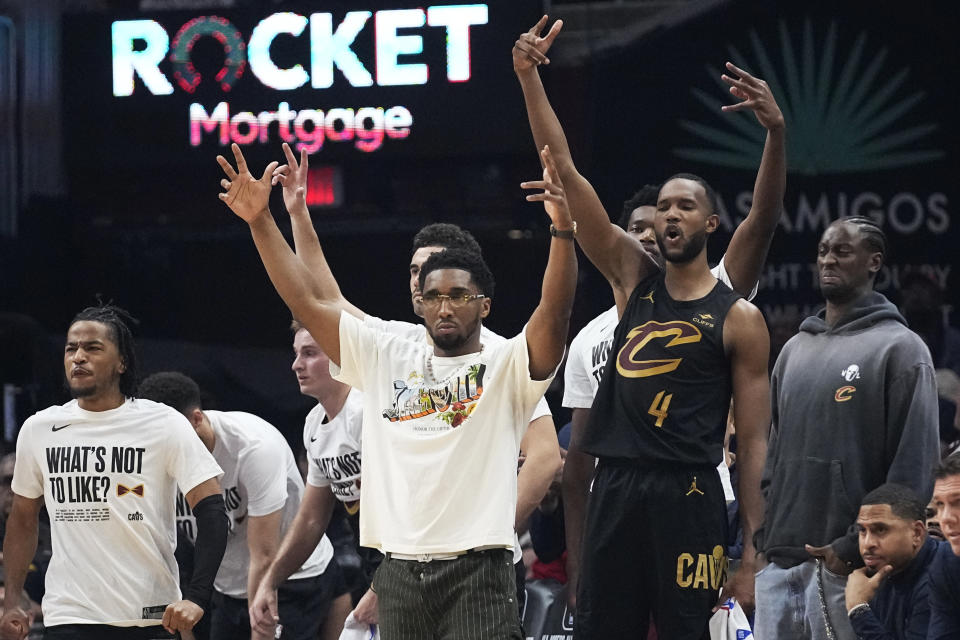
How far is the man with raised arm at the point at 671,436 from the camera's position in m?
4.50

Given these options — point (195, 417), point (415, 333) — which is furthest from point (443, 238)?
point (195, 417)

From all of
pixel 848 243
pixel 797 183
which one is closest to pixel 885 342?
pixel 848 243

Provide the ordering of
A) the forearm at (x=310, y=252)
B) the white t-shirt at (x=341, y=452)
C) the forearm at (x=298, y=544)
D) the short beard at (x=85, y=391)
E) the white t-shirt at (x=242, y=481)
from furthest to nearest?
the white t-shirt at (x=242, y=481) < the forearm at (x=298, y=544) < the white t-shirt at (x=341, y=452) < the short beard at (x=85, y=391) < the forearm at (x=310, y=252)

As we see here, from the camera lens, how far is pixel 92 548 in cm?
523

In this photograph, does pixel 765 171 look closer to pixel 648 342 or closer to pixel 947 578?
pixel 648 342

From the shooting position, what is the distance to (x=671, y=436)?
4.53 m

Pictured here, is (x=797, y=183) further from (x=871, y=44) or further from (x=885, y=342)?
(x=885, y=342)

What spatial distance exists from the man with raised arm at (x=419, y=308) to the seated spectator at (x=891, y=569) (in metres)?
1.05

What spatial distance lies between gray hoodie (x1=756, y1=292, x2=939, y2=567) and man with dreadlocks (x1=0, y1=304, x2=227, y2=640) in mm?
1953

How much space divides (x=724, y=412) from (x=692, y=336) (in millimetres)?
254

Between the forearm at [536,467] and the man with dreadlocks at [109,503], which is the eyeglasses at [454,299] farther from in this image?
the man with dreadlocks at [109,503]

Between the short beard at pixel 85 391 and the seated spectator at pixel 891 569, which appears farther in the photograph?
the short beard at pixel 85 391

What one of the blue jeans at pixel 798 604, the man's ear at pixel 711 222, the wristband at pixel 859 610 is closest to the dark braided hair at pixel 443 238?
the man's ear at pixel 711 222

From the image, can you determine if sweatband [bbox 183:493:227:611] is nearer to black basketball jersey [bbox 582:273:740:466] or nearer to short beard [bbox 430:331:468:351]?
short beard [bbox 430:331:468:351]
